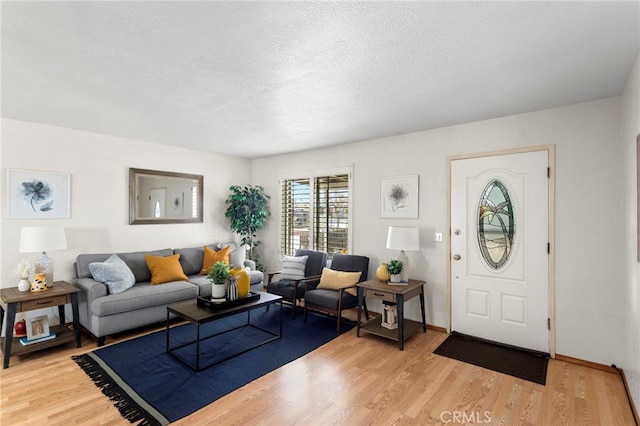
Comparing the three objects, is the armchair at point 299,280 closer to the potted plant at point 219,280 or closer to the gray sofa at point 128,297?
the gray sofa at point 128,297

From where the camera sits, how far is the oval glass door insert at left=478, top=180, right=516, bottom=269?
3439mm

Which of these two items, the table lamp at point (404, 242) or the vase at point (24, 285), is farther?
the table lamp at point (404, 242)

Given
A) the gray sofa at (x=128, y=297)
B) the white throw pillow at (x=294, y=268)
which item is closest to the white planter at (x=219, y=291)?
the gray sofa at (x=128, y=297)

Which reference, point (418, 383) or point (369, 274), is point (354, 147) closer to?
point (369, 274)

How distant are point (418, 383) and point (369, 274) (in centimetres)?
190

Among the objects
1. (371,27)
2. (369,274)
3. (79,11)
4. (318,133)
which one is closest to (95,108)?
(79,11)

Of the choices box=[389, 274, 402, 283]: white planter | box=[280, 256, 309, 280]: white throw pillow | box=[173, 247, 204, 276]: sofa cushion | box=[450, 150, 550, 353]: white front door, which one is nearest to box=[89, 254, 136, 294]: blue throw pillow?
box=[173, 247, 204, 276]: sofa cushion

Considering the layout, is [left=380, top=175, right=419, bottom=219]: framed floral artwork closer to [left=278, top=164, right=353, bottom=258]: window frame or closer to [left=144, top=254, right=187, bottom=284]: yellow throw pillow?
[left=278, top=164, right=353, bottom=258]: window frame

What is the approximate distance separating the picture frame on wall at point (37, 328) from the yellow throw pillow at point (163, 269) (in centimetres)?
110

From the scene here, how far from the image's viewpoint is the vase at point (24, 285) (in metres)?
3.25

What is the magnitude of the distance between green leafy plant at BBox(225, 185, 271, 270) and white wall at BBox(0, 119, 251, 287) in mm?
457

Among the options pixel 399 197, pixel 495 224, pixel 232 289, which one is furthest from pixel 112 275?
pixel 495 224

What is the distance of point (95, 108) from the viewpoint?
3234 mm

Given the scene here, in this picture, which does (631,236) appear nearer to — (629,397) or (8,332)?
(629,397)
